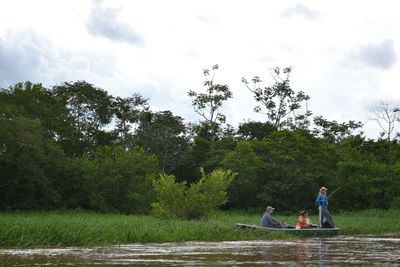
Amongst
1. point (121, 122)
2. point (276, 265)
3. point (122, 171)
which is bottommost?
point (276, 265)

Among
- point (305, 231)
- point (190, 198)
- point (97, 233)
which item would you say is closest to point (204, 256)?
point (97, 233)

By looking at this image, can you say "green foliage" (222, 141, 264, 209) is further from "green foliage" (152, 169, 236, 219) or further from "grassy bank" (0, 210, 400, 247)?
"grassy bank" (0, 210, 400, 247)

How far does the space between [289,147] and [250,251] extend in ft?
101

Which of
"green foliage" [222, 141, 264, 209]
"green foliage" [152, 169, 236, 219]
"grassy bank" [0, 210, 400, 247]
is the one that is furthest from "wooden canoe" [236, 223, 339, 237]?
"green foliage" [222, 141, 264, 209]

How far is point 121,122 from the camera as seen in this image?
5331cm

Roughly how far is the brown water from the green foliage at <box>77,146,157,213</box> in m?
21.5

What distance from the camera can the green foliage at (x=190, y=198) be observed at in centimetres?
2602

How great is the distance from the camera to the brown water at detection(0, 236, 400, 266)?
11.5m

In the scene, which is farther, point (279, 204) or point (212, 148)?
point (212, 148)

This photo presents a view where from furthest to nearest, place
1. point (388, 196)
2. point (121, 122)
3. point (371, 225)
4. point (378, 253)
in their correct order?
1. point (121, 122)
2. point (388, 196)
3. point (371, 225)
4. point (378, 253)

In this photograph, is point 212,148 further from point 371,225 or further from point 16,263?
point 16,263

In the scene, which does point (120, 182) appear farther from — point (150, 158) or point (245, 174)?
point (245, 174)

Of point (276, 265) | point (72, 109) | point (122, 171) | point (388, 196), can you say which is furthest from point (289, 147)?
point (276, 265)

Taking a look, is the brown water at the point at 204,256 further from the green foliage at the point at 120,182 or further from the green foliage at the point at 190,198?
the green foliage at the point at 120,182
